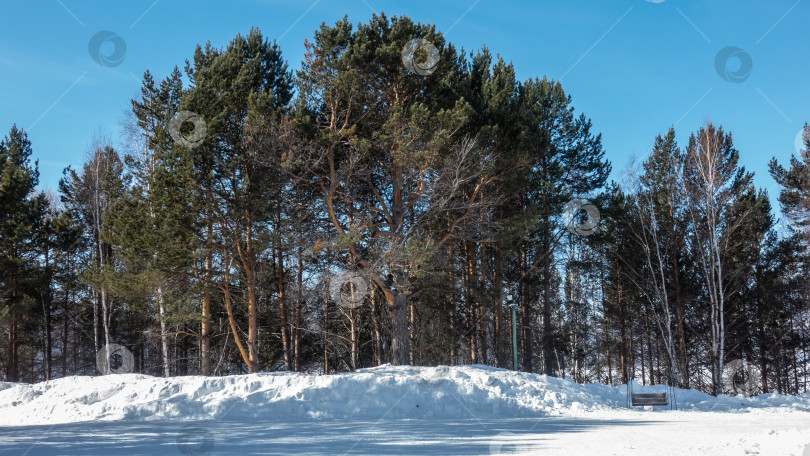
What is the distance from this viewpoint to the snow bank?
13383 millimetres

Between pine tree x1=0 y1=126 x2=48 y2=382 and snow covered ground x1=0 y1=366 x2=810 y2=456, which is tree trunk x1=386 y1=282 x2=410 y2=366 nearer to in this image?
snow covered ground x1=0 y1=366 x2=810 y2=456

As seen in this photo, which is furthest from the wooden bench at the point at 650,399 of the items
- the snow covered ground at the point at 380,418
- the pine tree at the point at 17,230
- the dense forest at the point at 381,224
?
the pine tree at the point at 17,230

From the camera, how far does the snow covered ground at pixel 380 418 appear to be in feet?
28.6

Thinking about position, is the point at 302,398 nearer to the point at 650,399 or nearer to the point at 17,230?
the point at 650,399

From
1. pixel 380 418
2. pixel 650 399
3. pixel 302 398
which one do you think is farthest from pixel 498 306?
pixel 302 398

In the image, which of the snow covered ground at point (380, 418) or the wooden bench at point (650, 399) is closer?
the snow covered ground at point (380, 418)

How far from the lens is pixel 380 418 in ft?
43.3

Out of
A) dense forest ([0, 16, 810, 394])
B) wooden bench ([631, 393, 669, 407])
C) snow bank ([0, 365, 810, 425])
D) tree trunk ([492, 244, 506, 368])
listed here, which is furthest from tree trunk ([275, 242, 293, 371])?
wooden bench ([631, 393, 669, 407])

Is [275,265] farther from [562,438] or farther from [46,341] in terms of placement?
[562,438]

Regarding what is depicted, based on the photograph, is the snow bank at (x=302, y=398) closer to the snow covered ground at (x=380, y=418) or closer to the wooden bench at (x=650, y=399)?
the snow covered ground at (x=380, y=418)

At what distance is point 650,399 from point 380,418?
8594mm

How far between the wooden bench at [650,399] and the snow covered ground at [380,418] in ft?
1.55

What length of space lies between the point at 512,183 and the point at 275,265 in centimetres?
1072

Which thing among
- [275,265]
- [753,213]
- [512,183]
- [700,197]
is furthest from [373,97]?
[753,213]
